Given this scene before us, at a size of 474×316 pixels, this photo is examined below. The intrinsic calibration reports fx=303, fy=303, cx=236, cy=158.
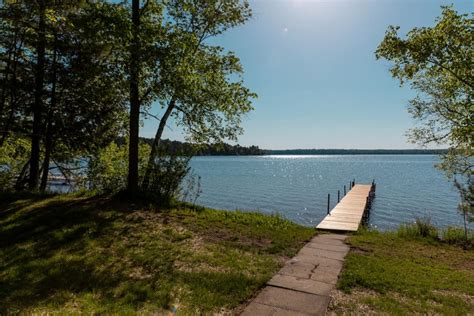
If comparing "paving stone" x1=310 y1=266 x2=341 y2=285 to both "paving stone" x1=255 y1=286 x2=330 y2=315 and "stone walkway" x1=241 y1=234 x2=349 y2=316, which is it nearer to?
"stone walkway" x1=241 y1=234 x2=349 y2=316

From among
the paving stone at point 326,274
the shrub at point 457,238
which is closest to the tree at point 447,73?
the shrub at point 457,238

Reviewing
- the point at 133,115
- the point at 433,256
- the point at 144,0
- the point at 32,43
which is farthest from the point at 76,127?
the point at 433,256

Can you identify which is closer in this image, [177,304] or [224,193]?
[177,304]

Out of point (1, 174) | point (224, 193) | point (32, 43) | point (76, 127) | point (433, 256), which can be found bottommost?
point (224, 193)

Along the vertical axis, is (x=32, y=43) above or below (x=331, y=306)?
above

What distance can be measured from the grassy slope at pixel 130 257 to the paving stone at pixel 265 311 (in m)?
0.26

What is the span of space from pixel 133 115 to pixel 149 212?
11.6 ft

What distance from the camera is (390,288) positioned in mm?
5133

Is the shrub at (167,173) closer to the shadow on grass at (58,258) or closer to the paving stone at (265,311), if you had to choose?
the shadow on grass at (58,258)

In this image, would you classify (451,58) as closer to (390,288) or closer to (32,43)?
(390,288)

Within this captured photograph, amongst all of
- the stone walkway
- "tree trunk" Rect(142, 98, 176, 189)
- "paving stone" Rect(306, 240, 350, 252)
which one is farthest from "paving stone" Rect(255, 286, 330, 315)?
"tree trunk" Rect(142, 98, 176, 189)

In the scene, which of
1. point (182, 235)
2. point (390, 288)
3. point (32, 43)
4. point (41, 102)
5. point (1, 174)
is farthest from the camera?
point (1, 174)

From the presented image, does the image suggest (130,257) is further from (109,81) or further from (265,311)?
(109,81)

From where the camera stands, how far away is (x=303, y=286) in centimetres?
504
